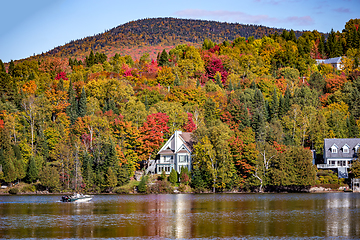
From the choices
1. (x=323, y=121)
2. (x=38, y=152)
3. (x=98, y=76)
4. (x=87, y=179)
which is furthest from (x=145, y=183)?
(x=98, y=76)

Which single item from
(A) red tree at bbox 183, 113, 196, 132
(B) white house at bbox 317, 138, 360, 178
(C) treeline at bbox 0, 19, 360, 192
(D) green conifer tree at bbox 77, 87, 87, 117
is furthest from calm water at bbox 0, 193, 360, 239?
(D) green conifer tree at bbox 77, 87, 87, 117

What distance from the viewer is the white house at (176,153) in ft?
375

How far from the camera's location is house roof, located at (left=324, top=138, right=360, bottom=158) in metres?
116

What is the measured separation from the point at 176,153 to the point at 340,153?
3711 centimetres

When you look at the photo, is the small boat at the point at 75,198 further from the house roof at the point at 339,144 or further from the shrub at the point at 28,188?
the house roof at the point at 339,144

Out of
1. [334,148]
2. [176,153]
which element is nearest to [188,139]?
[176,153]

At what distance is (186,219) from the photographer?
60719 millimetres

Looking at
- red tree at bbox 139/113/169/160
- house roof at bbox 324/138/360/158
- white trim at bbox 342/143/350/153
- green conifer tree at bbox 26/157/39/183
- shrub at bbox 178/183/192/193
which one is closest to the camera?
shrub at bbox 178/183/192/193

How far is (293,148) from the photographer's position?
343 feet

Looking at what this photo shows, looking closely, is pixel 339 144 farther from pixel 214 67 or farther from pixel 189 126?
pixel 214 67

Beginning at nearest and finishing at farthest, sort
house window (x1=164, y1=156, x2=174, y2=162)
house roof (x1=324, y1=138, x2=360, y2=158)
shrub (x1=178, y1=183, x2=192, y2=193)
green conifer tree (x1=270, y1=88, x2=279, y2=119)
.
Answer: shrub (x1=178, y1=183, x2=192, y2=193), house roof (x1=324, y1=138, x2=360, y2=158), house window (x1=164, y1=156, x2=174, y2=162), green conifer tree (x1=270, y1=88, x2=279, y2=119)

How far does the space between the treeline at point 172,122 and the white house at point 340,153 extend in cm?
666

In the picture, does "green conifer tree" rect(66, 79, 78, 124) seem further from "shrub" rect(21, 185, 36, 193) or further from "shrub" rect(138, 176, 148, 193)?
"shrub" rect(138, 176, 148, 193)

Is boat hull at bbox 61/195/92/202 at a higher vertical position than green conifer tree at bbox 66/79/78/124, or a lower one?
lower
